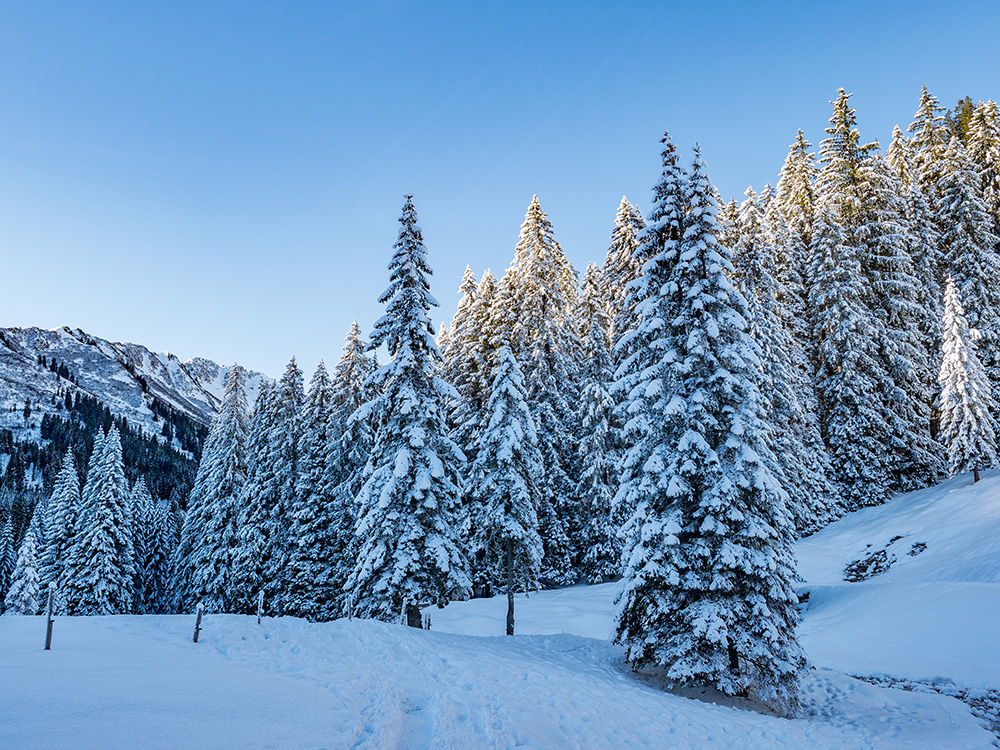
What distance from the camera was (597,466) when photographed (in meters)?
29.0

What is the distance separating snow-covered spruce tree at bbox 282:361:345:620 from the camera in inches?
1131

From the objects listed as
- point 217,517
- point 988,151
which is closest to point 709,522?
point 217,517

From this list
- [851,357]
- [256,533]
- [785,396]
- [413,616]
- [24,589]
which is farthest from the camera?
[24,589]

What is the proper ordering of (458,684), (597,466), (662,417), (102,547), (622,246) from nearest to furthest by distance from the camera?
(458,684) < (662,417) < (597,466) < (622,246) < (102,547)

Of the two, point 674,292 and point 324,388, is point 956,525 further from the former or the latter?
point 324,388

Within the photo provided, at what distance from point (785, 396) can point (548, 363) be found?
1255 centimetres

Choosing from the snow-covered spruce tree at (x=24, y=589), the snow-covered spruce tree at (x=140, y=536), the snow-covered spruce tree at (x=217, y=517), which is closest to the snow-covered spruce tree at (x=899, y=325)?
the snow-covered spruce tree at (x=217, y=517)

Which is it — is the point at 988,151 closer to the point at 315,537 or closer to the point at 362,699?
the point at 315,537

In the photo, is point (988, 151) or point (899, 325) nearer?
point (899, 325)

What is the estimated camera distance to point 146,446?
199m

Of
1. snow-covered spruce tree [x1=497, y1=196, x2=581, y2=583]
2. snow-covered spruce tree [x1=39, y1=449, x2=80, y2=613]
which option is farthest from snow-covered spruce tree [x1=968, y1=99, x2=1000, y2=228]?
snow-covered spruce tree [x1=39, y1=449, x2=80, y2=613]

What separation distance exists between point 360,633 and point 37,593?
42.5m

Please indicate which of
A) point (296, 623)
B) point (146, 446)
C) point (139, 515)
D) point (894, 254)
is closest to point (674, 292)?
point (296, 623)

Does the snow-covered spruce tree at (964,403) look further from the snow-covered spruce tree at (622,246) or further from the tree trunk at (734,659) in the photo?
the tree trunk at (734,659)
